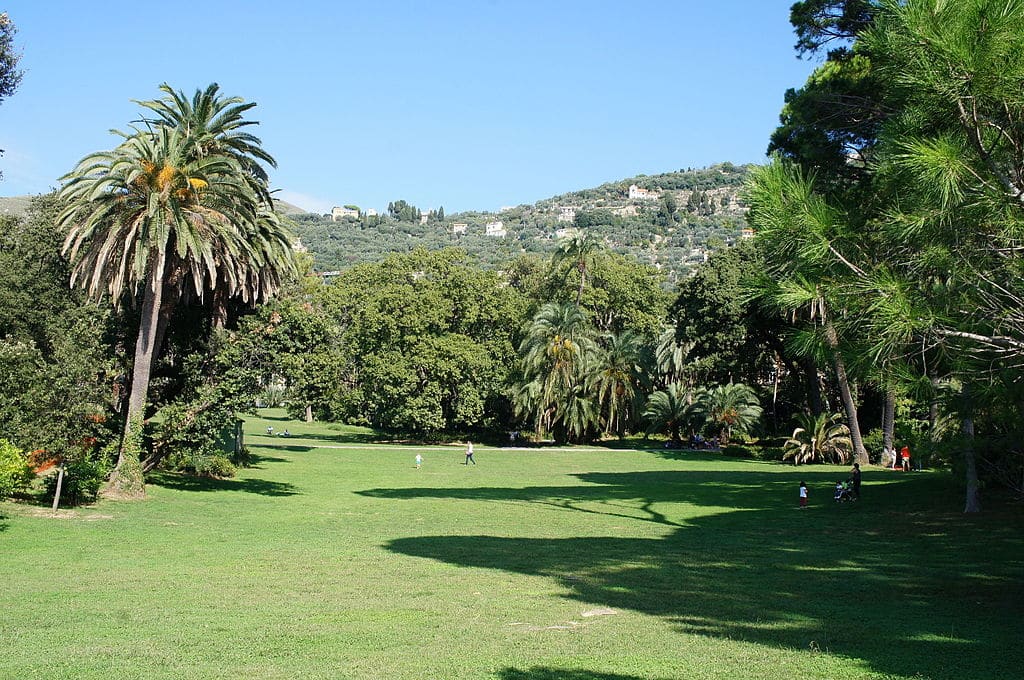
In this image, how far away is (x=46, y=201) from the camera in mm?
38656

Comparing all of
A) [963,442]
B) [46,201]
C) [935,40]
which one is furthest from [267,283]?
[935,40]

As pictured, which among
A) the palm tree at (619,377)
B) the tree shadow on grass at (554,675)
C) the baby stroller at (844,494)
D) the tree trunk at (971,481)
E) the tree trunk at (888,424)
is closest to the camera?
the tree shadow on grass at (554,675)

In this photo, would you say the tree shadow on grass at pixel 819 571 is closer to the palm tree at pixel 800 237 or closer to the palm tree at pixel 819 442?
the palm tree at pixel 800 237

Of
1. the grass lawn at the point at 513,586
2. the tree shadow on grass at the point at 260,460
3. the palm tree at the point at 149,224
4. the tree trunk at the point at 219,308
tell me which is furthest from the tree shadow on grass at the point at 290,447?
the palm tree at the point at 149,224

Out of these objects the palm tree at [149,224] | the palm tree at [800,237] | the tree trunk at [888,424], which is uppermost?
the palm tree at [149,224]

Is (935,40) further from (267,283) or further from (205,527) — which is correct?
(267,283)

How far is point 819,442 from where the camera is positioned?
4816cm

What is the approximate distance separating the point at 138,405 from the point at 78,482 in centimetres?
415

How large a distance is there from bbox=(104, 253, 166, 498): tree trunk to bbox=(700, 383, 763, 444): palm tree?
40.2 metres

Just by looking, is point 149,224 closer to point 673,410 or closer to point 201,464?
point 201,464

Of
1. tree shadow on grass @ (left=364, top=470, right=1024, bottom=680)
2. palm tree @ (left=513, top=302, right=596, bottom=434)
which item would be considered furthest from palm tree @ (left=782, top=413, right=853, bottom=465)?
tree shadow on grass @ (left=364, top=470, right=1024, bottom=680)

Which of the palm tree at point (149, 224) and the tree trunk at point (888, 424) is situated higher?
the palm tree at point (149, 224)

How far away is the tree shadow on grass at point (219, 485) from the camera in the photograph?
3111 centimetres

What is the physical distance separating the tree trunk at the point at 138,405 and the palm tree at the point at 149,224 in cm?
3
